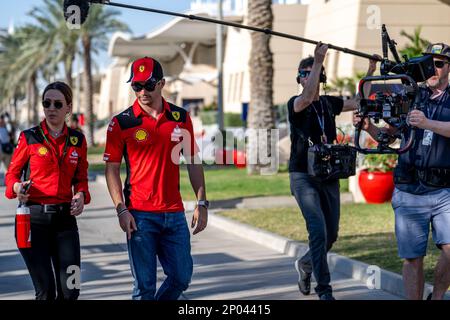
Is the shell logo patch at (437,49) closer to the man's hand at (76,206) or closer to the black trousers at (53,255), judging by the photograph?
the man's hand at (76,206)

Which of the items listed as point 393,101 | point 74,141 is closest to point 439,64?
point 393,101

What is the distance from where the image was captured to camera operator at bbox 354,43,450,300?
6680 mm

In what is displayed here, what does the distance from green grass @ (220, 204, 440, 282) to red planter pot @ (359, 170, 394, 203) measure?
420 millimetres

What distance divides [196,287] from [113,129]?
357cm

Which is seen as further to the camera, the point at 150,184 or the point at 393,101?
the point at 150,184

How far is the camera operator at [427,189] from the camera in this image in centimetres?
668

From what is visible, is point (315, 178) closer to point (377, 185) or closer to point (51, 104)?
point (51, 104)

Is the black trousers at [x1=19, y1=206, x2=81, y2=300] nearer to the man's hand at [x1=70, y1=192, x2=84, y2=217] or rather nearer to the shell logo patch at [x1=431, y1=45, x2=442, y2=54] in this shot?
the man's hand at [x1=70, y1=192, x2=84, y2=217]

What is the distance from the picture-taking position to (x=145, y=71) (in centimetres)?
621

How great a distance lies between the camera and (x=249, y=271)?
414 inches

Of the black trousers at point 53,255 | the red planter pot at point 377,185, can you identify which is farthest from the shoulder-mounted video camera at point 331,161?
the red planter pot at point 377,185

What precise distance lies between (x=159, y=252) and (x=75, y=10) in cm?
167
